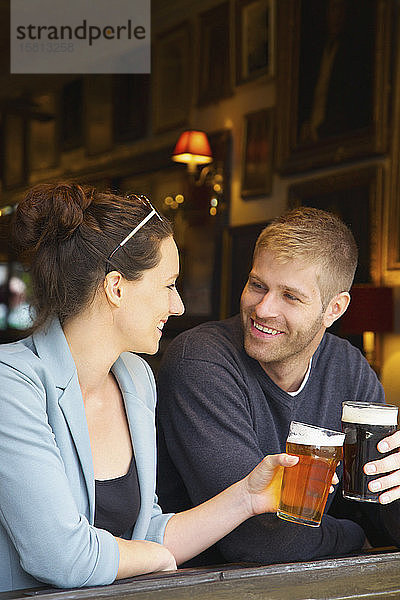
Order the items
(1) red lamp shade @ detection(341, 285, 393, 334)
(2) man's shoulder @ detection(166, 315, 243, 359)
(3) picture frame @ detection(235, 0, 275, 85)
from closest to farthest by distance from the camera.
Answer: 1. (2) man's shoulder @ detection(166, 315, 243, 359)
2. (1) red lamp shade @ detection(341, 285, 393, 334)
3. (3) picture frame @ detection(235, 0, 275, 85)

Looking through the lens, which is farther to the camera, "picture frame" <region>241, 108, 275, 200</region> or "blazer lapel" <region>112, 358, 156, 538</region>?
"picture frame" <region>241, 108, 275, 200</region>

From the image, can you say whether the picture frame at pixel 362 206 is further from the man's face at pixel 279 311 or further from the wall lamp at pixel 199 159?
the man's face at pixel 279 311

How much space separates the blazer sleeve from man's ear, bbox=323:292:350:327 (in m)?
0.93

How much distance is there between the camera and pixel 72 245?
1717mm

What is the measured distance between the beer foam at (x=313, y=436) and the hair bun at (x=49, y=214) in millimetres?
612

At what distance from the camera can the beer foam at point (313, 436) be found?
5.20 feet

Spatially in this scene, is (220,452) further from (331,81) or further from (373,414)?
(331,81)

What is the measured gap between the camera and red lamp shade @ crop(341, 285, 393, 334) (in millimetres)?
3920

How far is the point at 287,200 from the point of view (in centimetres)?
454

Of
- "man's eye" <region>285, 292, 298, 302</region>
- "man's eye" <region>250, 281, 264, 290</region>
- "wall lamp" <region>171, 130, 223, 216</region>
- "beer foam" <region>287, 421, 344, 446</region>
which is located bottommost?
"beer foam" <region>287, 421, 344, 446</region>

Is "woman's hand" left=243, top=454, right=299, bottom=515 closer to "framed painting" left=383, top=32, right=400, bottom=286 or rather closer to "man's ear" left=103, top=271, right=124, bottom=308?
"man's ear" left=103, top=271, right=124, bottom=308

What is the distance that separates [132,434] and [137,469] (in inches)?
3.0

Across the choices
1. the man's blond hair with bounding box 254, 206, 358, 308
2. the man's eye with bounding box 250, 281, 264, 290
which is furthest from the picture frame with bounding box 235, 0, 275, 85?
the man's eye with bounding box 250, 281, 264, 290

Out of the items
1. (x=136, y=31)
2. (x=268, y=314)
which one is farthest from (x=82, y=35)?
(x=268, y=314)
